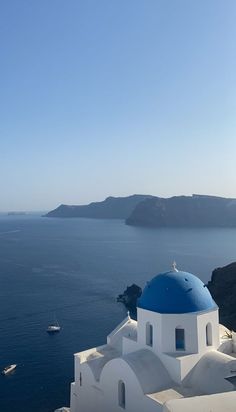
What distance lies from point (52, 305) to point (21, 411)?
2881cm

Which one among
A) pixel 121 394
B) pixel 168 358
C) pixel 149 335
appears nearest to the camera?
pixel 168 358

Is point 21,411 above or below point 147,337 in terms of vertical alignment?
below

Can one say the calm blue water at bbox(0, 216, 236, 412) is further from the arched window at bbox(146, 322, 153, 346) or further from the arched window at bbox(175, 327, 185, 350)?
the arched window at bbox(175, 327, 185, 350)

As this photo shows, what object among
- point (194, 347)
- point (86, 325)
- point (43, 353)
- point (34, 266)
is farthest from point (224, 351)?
point (34, 266)

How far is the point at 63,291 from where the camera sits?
68.9 meters

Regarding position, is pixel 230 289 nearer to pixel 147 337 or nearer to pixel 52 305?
pixel 52 305

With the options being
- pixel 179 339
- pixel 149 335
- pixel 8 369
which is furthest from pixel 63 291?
pixel 179 339

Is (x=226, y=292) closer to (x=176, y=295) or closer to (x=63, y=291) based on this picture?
(x=63, y=291)

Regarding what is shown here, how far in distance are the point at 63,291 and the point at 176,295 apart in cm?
5139

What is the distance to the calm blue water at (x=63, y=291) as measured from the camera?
3694 cm

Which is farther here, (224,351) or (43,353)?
(43,353)

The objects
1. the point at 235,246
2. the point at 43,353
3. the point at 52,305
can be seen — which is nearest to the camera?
the point at 43,353

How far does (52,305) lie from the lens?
198ft

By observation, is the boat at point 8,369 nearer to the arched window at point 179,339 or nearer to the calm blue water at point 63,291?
the calm blue water at point 63,291
